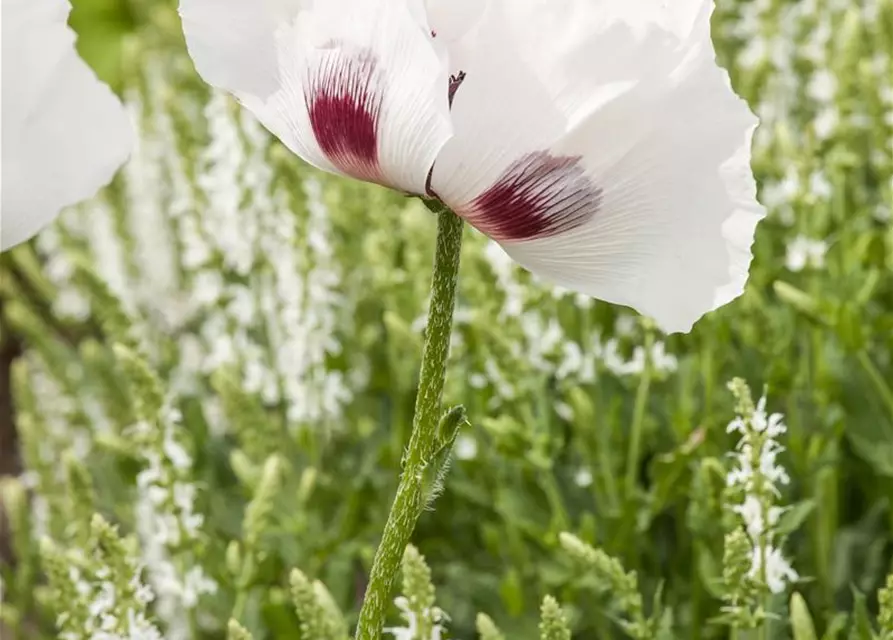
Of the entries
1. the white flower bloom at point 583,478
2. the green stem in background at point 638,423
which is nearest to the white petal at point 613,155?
the green stem in background at point 638,423

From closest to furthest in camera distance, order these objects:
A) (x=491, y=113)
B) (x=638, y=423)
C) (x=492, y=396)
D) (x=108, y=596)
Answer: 1. (x=491, y=113)
2. (x=108, y=596)
3. (x=638, y=423)
4. (x=492, y=396)

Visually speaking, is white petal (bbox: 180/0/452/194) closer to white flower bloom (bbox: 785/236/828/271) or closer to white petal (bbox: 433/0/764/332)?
white petal (bbox: 433/0/764/332)

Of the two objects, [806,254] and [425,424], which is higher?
[806,254]

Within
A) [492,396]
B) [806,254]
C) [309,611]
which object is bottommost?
[309,611]

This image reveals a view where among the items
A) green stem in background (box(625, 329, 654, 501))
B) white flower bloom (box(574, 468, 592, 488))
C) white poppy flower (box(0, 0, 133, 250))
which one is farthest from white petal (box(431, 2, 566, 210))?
white flower bloom (box(574, 468, 592, 488))

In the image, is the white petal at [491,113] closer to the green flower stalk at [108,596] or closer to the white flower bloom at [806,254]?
the green flower stalk at [108,596]

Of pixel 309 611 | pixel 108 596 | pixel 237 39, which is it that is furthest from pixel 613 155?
pixel 108 596

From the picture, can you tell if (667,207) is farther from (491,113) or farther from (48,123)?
(48,123)
